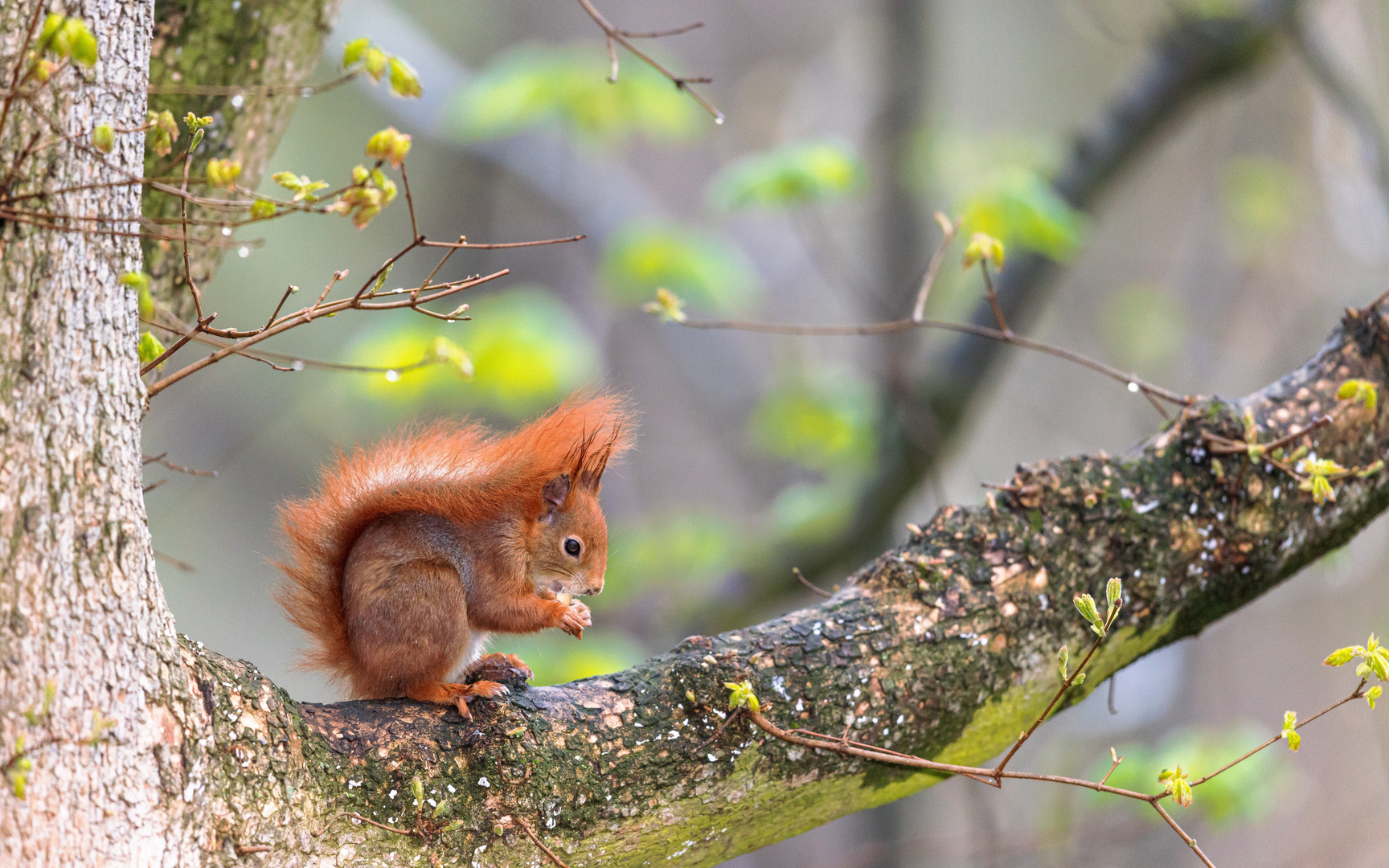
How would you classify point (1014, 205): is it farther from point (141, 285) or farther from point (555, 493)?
point (141, 285)

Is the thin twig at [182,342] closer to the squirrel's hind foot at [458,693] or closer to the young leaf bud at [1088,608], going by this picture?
the squirrel's hind foot at [458,693]

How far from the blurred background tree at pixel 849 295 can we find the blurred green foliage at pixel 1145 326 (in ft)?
0.08

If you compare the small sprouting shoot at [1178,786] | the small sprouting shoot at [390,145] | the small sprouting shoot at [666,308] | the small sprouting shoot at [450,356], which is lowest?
the small sprouting shoot at [1178,786]

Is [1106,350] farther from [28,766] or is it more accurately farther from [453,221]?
[28,766]

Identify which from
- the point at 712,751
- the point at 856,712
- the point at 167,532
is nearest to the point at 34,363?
the point at 712,751

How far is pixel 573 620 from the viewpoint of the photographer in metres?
1.61

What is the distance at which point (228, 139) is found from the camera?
1.68 m

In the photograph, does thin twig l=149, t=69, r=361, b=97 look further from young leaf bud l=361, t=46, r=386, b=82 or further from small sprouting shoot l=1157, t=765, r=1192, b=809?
small sprouting shoot l=1157, t=765, r=1192, b=809

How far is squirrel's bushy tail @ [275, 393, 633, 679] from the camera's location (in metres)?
1.46

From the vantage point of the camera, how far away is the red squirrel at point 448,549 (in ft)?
4.53

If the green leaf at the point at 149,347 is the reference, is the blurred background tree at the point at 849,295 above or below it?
above

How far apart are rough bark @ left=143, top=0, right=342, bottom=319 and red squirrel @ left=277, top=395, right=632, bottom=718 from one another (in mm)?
461

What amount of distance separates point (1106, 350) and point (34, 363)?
19.7ft

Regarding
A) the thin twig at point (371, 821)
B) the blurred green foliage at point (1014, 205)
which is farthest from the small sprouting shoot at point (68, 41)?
the blurred green foliage at point (1014, 205)
